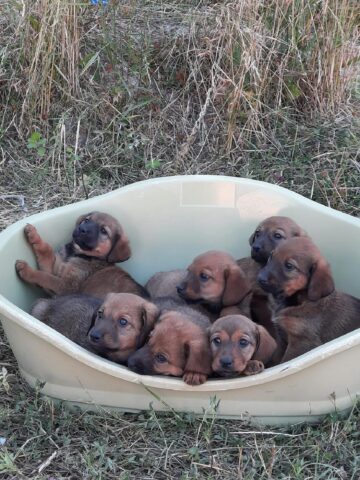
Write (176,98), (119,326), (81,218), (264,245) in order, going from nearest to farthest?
1. (119,326)
2. (264,245)
3. (81,218)
4. (176,98)

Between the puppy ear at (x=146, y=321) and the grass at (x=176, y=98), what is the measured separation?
1.70m

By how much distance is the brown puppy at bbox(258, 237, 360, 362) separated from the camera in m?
3.48

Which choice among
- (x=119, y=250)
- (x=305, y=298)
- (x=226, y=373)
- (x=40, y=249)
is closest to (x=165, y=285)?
(x=119, y=250)

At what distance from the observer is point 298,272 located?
3480 mm

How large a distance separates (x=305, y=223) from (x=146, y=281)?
0.94 meters

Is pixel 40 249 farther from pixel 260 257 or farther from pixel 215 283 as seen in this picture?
pixel 260 257

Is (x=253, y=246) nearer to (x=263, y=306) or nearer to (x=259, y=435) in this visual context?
(x=263, y=306)

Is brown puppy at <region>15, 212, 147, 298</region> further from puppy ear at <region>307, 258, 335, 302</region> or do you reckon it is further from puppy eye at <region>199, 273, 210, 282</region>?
puppy ear at <region>307, 258, 335, 302</region>

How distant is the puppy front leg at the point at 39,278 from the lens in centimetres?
384

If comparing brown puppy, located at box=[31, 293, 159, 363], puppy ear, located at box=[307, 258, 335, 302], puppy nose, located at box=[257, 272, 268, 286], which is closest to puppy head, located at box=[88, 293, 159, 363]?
brown puppy, located at box=[31, 293, 159, 363]

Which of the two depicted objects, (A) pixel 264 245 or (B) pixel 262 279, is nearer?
(B) pixel 262 279

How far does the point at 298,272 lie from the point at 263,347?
1.33ft

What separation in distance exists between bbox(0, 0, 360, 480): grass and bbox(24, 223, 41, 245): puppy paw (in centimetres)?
83

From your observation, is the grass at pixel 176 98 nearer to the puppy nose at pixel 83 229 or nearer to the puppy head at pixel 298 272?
the puppy nose at pixel 83 229
